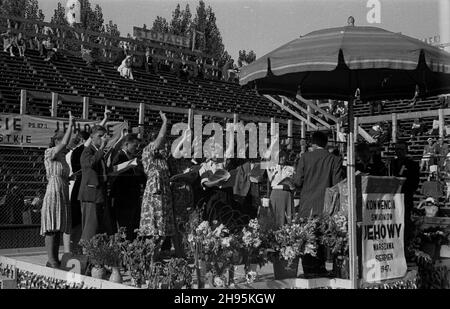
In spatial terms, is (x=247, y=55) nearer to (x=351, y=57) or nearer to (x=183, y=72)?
(x=351, y=57)

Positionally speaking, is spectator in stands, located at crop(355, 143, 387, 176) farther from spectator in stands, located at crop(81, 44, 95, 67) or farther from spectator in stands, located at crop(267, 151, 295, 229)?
spectator in stands, located at crop(81, 44, 95, 67)

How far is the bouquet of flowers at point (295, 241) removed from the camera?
5578mm

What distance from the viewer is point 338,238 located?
223 inches

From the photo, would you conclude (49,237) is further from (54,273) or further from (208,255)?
(208,255)

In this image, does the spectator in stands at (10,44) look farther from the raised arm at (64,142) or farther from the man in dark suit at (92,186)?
the raised arm at (64,142)

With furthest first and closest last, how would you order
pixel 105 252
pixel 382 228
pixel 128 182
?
pixel 128 182, pixel 105 252, pixel 382 228

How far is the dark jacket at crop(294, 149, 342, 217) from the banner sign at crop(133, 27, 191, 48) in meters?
24.5

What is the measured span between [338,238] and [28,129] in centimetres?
838

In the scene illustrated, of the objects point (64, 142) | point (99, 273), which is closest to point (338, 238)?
point (99, 273)

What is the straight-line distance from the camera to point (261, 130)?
14164 millimetres

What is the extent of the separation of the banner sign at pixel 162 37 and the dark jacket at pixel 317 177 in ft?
80.3

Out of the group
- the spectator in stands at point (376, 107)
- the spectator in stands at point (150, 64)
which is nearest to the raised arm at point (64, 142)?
the spectator in stands at point (376, 107)
